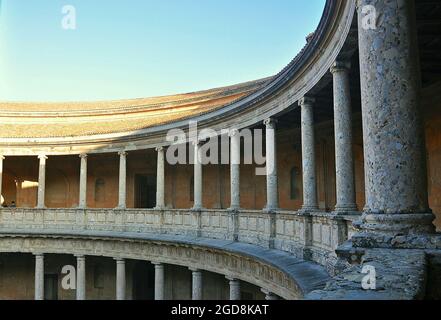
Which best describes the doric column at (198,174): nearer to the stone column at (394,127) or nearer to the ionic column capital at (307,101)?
the ionic column capital at (307,101)

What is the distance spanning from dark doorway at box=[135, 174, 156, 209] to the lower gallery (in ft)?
0.23

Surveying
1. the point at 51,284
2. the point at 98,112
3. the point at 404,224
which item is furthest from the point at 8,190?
the point at 404,224

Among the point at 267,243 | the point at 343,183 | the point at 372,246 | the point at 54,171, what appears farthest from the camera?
the point at 54,171

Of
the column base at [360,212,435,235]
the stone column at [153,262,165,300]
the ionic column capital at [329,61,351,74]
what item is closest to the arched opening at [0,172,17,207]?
the stone column at [153,262,165,300]

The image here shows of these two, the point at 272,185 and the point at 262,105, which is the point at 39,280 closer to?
the point at 272,185

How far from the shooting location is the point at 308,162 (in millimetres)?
12516

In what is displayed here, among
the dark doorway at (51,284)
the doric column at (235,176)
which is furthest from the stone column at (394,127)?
the dark doorway at (51,284)

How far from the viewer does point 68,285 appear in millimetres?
25688

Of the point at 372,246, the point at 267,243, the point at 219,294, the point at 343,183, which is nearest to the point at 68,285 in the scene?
the point at 219,294

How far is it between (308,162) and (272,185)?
2838 millimetres

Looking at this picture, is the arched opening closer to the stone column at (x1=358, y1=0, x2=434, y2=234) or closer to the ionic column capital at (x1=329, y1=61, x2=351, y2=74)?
the ionic column capital at (x1=329, y1=61, x2=351, y2=74)

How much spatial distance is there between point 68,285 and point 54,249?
Answer: 3388mm
